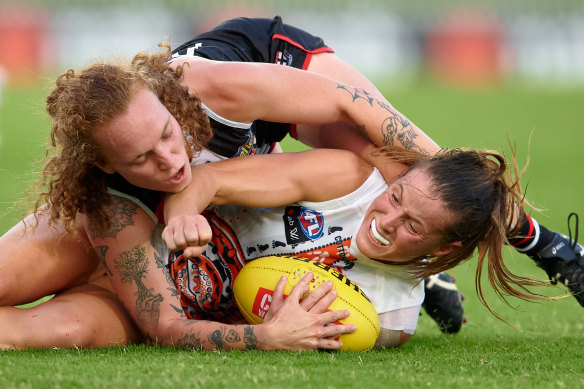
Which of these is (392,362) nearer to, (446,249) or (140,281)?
(446,249)

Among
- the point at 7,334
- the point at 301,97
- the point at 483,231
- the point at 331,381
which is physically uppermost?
the point at 301,97

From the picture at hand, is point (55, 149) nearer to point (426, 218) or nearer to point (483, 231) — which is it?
point (426, 218)

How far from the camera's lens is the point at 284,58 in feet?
18.5

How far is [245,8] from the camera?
26.6 m

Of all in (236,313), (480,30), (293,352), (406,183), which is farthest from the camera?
(480,30)

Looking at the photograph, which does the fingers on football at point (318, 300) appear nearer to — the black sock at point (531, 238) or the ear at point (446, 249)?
the ear at point (446, 249)

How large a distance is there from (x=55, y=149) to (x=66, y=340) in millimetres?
1024

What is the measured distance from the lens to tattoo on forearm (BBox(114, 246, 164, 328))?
435 cm

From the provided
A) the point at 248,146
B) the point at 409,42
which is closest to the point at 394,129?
the point at 248,146

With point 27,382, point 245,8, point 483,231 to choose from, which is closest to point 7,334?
point 27,382

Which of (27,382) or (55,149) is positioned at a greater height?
(55,149)

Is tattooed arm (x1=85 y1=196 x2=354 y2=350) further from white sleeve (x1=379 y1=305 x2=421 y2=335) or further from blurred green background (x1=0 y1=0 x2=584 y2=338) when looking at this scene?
blurred green background (x1=0 y1=0 x2=584 y2=338)

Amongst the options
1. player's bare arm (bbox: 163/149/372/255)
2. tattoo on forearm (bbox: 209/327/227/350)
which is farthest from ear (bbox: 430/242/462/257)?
tattoo on forearm (bbox: 209/327/227/350)

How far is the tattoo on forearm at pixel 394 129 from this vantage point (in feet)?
15.5
